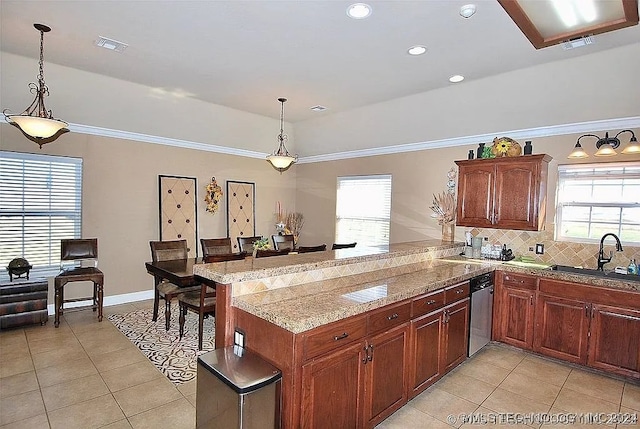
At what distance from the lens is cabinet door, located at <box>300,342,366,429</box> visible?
1.98 metres

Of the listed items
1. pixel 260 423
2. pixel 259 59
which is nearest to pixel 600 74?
pixel 259 59

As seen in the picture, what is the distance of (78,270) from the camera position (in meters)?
4.78

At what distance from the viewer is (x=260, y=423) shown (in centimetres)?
189

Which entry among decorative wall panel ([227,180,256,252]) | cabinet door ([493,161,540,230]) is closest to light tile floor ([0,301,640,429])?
cabinet door ([493,161,540,230])

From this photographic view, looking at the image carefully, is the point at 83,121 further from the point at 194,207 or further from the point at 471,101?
the point at 471,101

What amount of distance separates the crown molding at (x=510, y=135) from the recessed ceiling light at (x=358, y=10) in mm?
2800

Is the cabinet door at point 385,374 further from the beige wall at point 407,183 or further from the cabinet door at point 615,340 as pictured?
the beige wall at point 407,183

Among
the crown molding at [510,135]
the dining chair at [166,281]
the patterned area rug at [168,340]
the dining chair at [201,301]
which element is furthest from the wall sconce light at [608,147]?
the dining chair at [166,281]

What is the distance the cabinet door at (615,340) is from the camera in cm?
323

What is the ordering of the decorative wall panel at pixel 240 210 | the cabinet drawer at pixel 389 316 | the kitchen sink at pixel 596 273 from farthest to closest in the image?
the decorative wall panel at pixel 240 210 → the kitchen sink at pixel 596 273 → the cabinet drawer at pixel 389 316

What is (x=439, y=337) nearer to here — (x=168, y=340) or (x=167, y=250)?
(x=168, y=340)

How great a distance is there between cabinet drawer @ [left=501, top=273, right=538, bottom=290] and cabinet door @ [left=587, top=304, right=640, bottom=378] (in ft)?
1.84

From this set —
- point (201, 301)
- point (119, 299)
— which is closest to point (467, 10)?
point (201, 301)

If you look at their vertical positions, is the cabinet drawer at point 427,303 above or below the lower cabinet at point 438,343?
above
